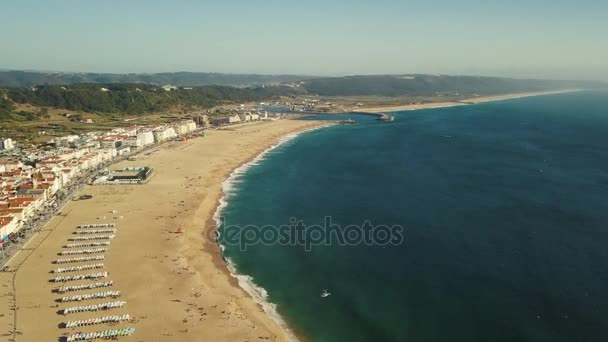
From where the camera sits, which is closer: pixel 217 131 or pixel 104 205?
pixel 104 205

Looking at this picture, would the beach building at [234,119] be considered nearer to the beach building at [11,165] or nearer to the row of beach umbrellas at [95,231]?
the beach building at [11,165]

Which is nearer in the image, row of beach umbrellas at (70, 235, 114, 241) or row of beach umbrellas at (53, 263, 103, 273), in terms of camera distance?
row of beach umbrellas at (53, 263, 103, 273)

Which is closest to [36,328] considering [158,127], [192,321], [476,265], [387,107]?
[192,321]

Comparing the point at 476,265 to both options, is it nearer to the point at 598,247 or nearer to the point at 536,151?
the point at 598,247

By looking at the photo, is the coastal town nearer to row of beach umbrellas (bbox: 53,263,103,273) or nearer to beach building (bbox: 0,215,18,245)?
beach building (bbox: 0,215,18,245)

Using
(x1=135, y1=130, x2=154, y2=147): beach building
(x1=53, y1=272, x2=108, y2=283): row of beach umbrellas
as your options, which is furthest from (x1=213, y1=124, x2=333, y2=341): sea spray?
(x1=135, y1=130, x2=154, y2=147): beach building

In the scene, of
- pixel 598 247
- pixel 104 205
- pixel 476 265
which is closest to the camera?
pixel 476 265

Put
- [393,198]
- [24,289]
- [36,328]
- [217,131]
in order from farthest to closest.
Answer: [217,131] < [393,198] < [24,289] < [36,328]
